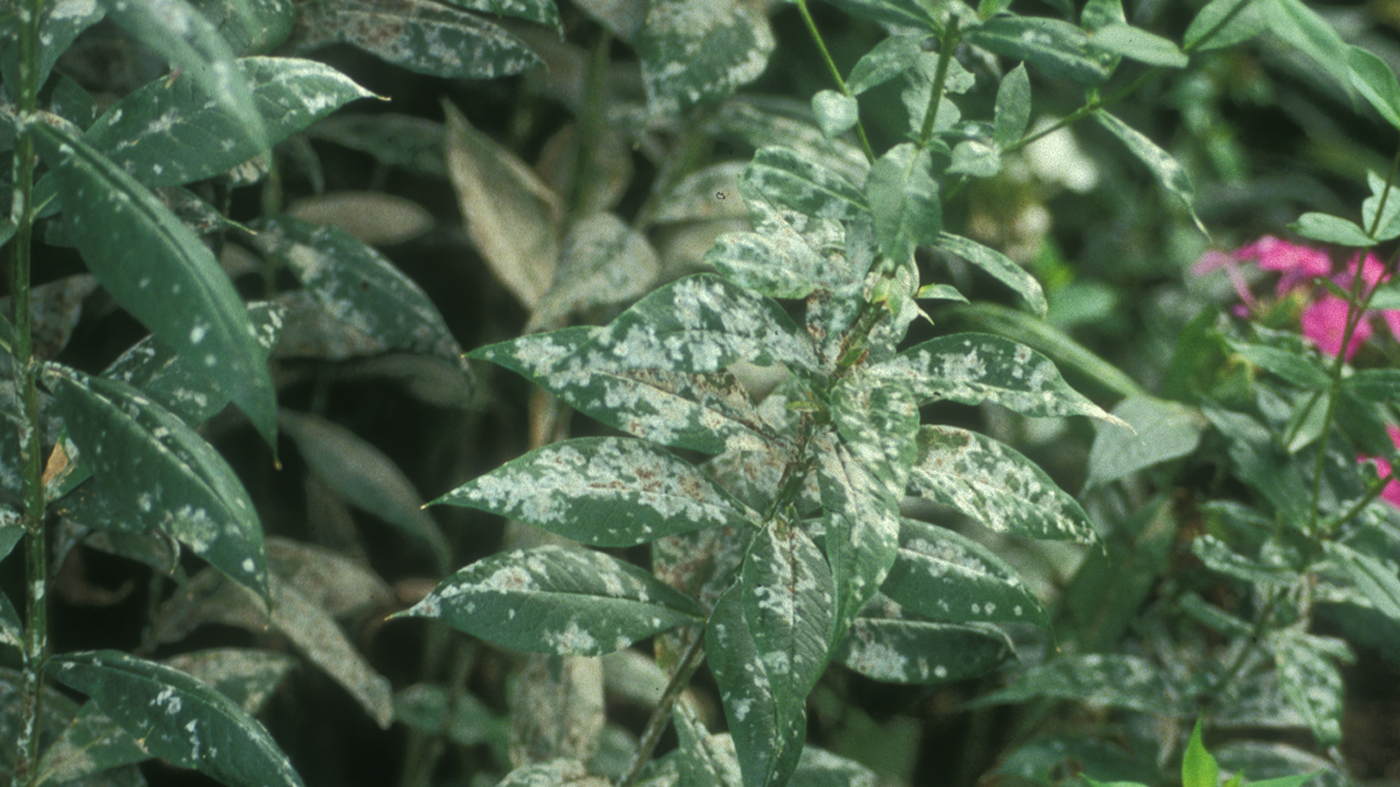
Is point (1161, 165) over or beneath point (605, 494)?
over

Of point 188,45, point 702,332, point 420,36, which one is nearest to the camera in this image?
point 188,45

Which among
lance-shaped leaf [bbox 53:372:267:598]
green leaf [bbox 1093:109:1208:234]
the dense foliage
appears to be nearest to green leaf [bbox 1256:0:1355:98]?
the dense foliage

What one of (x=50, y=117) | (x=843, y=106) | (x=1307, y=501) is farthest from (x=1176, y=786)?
(x=50, y=117)

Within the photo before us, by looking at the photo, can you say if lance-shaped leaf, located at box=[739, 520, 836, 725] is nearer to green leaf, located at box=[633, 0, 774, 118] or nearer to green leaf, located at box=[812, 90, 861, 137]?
green leaf, located at box=[812, 90, 861, 137]

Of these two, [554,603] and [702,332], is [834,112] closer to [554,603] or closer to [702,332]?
[702,332]

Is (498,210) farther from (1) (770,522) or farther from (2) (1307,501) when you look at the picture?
(2) (1307,501)

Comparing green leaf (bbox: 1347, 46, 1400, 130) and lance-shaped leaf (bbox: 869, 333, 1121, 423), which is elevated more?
green leaf (bbox: 1347, 46, 1400, 130)

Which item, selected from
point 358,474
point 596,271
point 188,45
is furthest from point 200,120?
point 358,474
